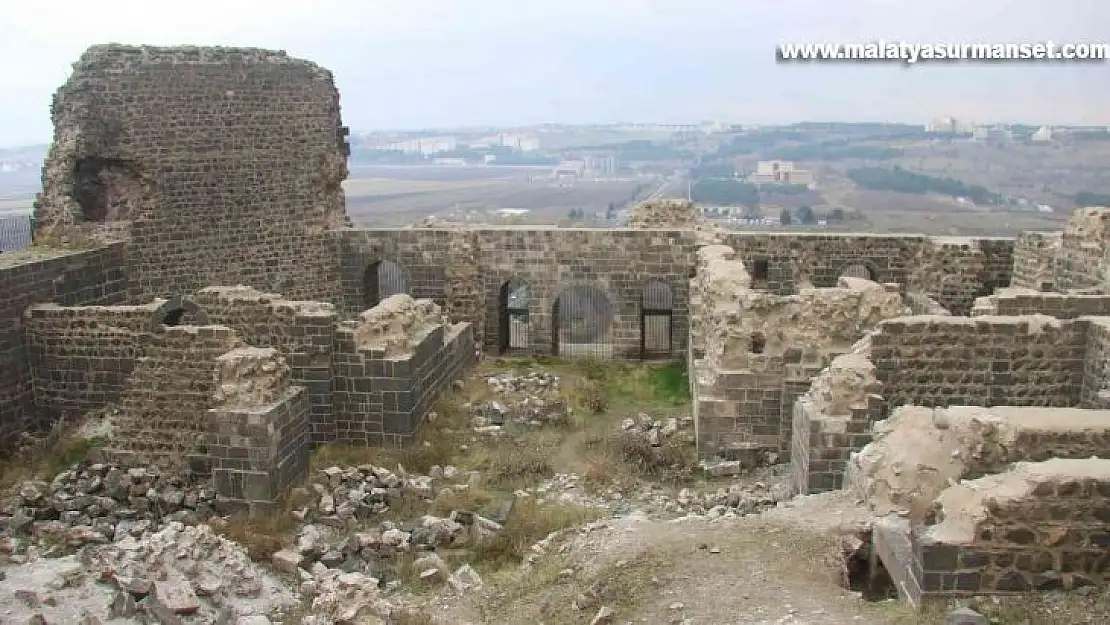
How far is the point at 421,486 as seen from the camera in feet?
36.0

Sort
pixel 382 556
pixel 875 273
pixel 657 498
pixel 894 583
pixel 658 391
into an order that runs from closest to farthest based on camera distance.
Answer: pixel 894 583
pixel 382 556
pixel 657 498
pixel 658 391
pixel 875 273

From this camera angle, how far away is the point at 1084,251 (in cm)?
1481

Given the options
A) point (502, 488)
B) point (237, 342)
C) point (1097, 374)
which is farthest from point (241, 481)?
point (1097, 374)

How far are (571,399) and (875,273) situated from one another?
23.5ft

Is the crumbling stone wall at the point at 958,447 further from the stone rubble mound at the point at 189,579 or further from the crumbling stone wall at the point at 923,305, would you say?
the crumbling stone wall at the point at 923,305

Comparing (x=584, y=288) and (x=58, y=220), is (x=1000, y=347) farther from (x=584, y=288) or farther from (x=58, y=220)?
(x=58, y=220)

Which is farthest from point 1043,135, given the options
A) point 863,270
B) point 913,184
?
point 863,270

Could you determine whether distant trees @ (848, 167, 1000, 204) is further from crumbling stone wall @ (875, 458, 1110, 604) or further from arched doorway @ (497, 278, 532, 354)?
crumbling stone wall @ (875, 458, 1110, 604)

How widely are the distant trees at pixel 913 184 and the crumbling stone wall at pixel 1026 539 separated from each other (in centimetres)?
4005

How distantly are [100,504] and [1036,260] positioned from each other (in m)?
14.9

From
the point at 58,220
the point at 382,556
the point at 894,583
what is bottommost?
the point at 382,556

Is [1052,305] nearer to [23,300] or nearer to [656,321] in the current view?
[656,321]

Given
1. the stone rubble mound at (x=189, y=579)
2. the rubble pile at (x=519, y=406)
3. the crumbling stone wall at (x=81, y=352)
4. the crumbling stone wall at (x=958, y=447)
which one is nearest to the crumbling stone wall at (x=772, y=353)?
the rubble pile at (x=519, y=406)

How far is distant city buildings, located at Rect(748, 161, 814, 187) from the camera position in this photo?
5744 cm
